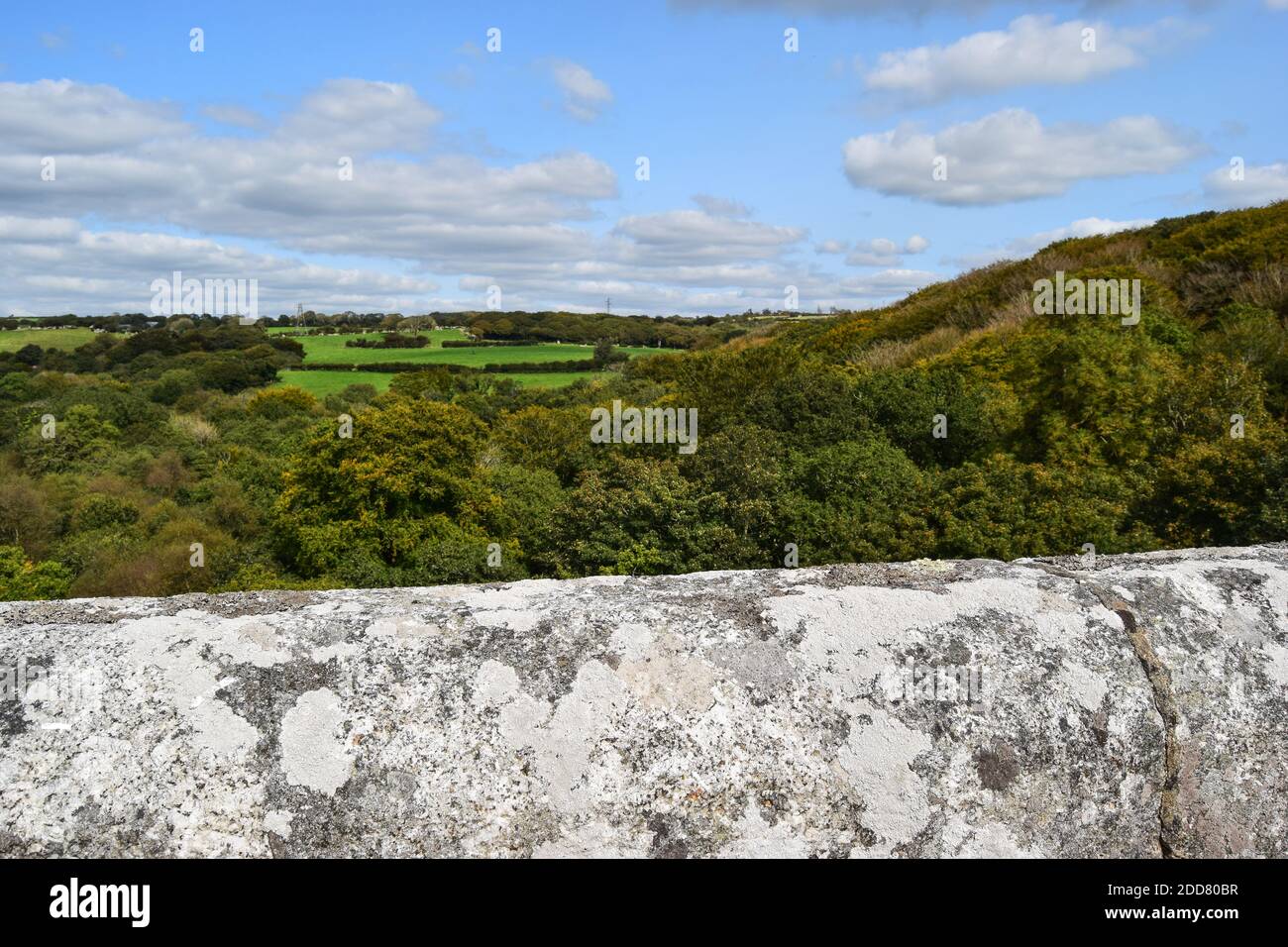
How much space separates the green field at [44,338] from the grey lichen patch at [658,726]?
14928 cm

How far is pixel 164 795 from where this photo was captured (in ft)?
7.09

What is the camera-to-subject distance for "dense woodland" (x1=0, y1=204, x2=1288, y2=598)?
18.6 meters

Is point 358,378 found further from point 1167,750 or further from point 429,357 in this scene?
point 1167,750

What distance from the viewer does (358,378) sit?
107 meters

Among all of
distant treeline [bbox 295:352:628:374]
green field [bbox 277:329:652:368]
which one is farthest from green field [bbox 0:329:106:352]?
distant treeline [bbox 295:352:628:374]

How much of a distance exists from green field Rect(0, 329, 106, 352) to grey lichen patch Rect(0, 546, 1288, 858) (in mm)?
149280

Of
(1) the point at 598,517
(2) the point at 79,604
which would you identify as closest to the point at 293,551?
(1) the point at 598,517

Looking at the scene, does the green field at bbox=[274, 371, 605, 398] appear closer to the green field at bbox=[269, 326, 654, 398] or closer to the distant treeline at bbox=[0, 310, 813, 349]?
the green field at bbox=[269, 326, 654, 398]

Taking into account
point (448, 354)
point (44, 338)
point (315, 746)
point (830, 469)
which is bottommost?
point (315, 746)

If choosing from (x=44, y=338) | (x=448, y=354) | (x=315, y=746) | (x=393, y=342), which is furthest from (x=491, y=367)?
(x=315, y=746)

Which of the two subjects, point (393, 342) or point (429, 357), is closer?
point (429, 357)

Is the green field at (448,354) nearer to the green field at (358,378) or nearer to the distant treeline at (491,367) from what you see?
the distant treeline at (491,367)

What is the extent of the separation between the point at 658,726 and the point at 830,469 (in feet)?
72.8
